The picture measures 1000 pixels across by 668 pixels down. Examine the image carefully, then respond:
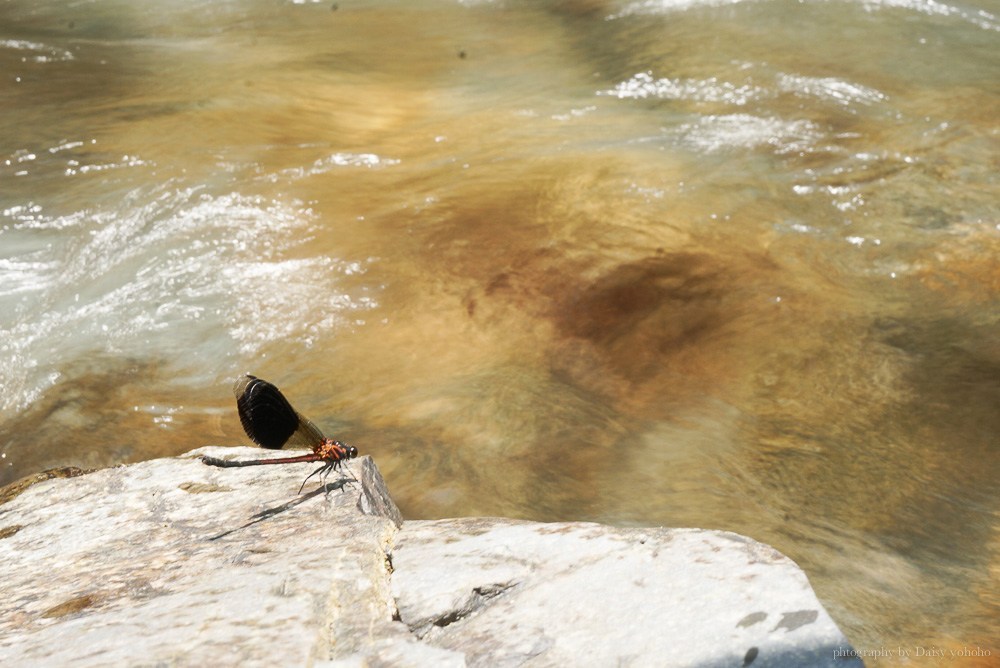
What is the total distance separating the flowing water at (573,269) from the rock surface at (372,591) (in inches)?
34.1

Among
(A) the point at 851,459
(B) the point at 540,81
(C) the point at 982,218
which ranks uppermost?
(B) the point at 540,81

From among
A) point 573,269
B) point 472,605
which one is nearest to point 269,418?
point 472,605

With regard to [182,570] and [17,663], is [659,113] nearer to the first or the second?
[182,570]

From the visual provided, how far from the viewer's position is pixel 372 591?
7.29ft

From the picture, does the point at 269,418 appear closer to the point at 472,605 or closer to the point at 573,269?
the point at 472,605

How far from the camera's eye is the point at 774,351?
415cm

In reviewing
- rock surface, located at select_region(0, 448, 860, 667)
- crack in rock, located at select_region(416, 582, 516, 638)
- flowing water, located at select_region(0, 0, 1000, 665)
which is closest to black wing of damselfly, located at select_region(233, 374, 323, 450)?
rock surface, located at select_region(0, 448, 860, 667)

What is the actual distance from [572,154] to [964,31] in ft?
10.2

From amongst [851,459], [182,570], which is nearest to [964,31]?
[851,459]

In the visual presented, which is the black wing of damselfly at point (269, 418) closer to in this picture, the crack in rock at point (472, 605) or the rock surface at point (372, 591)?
the rock surface at point (372, 591)

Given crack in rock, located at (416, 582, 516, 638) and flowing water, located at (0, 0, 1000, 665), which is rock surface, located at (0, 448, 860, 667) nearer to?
crack in rock, located at (416, 582, 516, 638)

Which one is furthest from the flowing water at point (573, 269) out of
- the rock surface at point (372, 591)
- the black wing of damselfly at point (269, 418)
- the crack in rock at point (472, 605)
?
the crack in rock at point (472, 605)

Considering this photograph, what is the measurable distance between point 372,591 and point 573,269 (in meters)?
2.66

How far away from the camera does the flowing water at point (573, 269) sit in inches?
136
